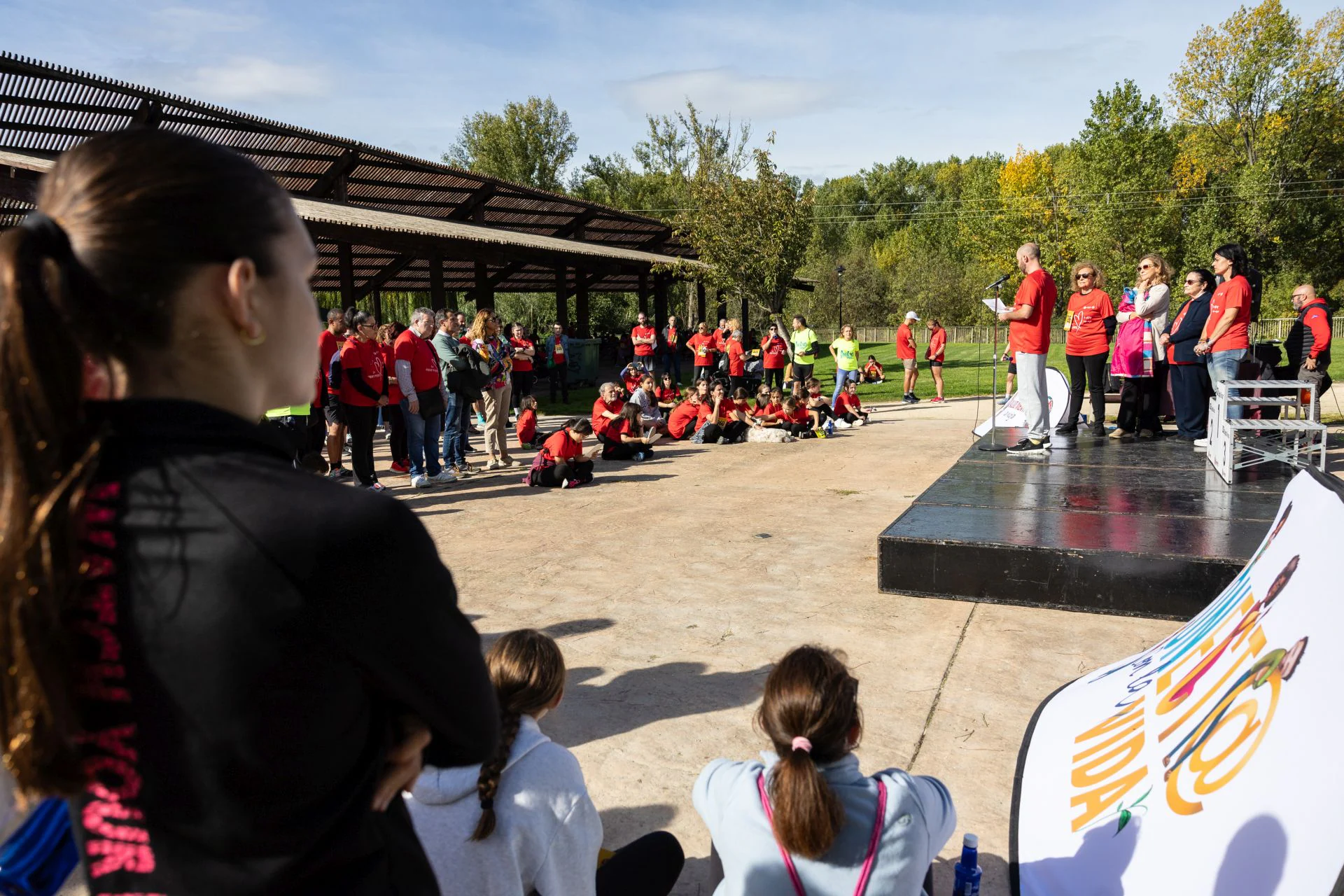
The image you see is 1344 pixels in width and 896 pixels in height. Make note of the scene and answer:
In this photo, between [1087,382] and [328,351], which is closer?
[328,351]

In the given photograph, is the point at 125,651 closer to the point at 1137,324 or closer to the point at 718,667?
the point at 718,667

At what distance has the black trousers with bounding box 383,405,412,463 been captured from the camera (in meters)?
9.62

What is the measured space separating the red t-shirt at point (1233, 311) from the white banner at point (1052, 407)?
1.70m

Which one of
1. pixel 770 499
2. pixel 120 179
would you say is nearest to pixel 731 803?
pixel 120 179

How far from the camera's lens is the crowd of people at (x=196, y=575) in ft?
2.72

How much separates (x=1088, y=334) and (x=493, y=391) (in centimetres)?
664

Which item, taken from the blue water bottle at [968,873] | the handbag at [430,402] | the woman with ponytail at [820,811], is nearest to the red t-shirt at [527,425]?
the handbag at [430,402]

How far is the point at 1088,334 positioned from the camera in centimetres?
862

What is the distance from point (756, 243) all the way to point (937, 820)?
855 inches

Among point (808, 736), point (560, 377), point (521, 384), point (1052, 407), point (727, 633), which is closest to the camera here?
point (808, 736)

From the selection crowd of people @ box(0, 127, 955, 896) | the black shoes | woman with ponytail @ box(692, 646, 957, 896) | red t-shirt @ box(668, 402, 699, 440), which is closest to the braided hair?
woman with ponytail @ box(692, 646, 957, 896)

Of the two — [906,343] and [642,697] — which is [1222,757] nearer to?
[642,697]

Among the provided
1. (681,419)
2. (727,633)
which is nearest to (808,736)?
(727,633)

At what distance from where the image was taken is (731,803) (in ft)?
6.77
